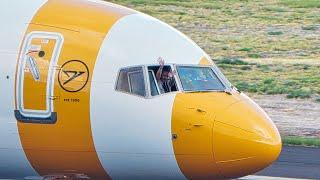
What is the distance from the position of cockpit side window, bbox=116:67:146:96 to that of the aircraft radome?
0.05 ft

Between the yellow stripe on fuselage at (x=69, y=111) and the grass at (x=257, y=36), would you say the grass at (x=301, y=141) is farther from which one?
the yellow stripe on fuselage at (x=69, y=111)

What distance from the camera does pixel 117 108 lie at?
1759 centimetres

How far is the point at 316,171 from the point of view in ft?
81.1

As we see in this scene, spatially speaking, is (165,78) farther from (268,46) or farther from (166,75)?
(268,46)

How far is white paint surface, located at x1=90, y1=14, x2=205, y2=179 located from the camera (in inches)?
691

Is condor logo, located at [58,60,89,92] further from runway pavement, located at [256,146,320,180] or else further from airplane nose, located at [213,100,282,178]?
runway pavement, located at [256,146,320,180]

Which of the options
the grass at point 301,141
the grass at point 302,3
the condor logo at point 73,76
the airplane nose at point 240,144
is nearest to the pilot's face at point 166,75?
the airplane nose at point 240,144

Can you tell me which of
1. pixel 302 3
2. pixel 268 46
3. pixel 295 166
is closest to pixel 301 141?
pixel 295 166

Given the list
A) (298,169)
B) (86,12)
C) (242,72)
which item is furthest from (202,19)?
(86,12)

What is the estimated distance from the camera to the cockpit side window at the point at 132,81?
17.7 meters

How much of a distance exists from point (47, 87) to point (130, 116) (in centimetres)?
138

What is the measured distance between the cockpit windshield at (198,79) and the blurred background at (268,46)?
10717 millimetres

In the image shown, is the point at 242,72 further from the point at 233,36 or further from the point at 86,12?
the point at 86,12

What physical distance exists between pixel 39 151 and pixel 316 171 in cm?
860
